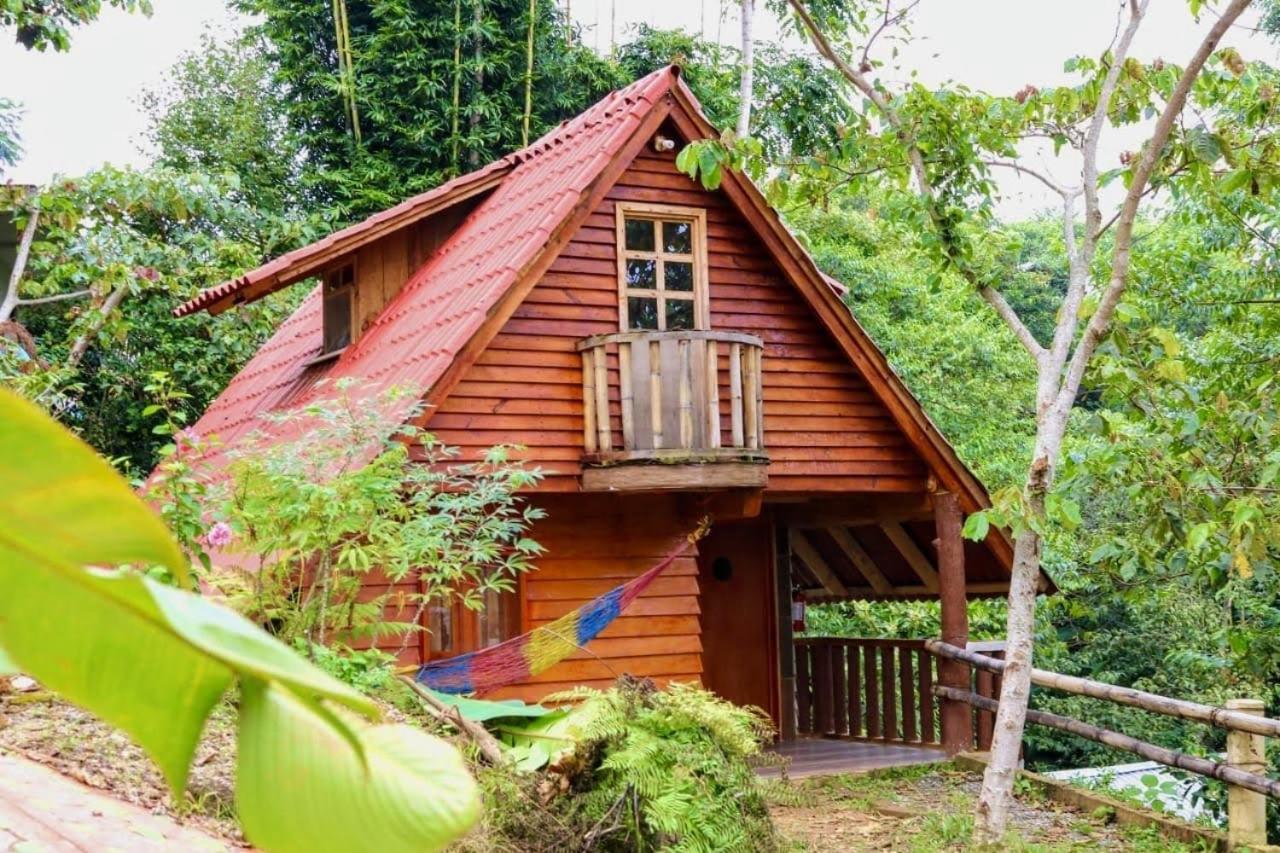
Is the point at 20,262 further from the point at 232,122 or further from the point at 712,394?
the point at 232,122

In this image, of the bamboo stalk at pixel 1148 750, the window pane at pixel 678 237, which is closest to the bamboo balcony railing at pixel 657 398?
the window pane at pixel 678 237

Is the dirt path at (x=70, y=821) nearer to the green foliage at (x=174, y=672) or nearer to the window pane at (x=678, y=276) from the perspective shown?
the green foliage at (x=174, y=672)

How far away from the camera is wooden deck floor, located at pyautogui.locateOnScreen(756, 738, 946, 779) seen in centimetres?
908

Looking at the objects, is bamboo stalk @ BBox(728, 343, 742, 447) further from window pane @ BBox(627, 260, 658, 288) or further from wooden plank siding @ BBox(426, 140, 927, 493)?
window pane @ BBox(627, 260, 658, 288)

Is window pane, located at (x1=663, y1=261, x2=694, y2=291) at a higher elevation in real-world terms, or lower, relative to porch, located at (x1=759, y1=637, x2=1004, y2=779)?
higher

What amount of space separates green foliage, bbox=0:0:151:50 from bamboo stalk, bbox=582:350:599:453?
3.73m

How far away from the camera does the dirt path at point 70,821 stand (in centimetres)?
245

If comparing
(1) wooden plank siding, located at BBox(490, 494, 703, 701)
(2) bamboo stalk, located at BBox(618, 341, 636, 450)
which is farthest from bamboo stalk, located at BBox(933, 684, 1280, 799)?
(2) bamboo stalk, located at BBox(618, 341, 636, 450)

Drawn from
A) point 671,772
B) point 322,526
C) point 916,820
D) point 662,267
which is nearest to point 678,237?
point 662,267

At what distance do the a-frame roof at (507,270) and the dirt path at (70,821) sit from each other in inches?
165

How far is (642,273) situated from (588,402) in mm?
1167

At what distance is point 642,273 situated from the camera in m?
9.14

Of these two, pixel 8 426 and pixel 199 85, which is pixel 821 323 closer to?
pixel 8 426

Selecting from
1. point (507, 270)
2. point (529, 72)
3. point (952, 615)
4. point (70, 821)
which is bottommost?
point (952, 615)
